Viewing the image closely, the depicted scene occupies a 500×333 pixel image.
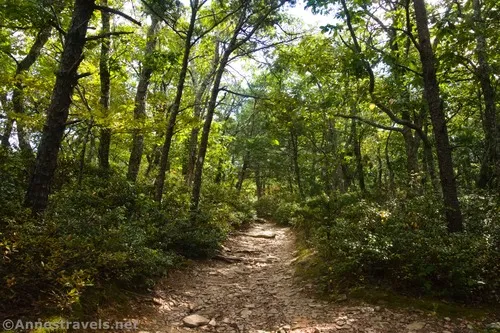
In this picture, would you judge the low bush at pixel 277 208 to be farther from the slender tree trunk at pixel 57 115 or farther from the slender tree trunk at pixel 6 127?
the slender tree trunk at pixel 6 127

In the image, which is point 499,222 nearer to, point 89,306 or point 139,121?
point 89,306

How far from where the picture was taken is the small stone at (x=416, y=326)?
14.6 ft

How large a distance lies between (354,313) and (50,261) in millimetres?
4449

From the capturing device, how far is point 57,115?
5469mm

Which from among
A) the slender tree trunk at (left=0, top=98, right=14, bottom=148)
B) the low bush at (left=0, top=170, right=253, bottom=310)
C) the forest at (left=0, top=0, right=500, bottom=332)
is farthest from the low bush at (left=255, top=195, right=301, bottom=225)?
the slender tree trunk at (left=0, top=98, right=14, bottom=148)

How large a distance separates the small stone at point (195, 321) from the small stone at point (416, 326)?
3.01 m

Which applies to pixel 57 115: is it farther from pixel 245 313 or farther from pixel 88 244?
pixel 245 313

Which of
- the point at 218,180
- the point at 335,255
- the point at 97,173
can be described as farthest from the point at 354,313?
the point at 218,180

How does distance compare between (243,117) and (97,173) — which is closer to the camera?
(97,173)

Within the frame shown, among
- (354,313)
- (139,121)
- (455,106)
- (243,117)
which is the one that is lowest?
(354,313)

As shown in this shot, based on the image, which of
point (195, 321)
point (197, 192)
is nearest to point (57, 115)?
point (195, 321)

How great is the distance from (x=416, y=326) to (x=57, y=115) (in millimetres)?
6468

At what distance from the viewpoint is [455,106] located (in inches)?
571

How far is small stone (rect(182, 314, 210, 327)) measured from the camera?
16.5ft
